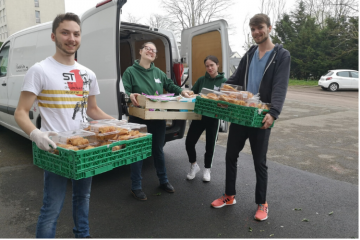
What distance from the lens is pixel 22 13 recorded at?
5259 centimetres

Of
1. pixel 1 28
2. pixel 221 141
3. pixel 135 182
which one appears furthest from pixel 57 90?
pixel 1 28

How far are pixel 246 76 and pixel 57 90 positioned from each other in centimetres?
207

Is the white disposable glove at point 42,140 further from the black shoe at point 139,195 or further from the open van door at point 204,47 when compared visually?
the open van door at point 204,47

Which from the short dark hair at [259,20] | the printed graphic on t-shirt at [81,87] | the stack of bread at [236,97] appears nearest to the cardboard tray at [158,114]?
the stack of bread at [236,97]

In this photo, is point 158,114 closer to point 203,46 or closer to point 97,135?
point 97,135

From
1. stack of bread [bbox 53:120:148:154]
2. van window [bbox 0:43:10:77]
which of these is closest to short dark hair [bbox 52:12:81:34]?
stack of bread [bbox 53:120:148:154]

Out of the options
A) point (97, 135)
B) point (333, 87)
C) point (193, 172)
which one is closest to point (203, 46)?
point (193, 172)

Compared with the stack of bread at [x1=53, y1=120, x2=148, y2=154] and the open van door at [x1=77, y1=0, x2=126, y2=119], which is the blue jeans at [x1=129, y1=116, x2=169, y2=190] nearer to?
the open van door at [x1=77, y1=0, x2=126, y2=119]

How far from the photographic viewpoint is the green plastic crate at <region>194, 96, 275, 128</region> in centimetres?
279

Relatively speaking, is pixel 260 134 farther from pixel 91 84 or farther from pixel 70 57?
pixel 70 57

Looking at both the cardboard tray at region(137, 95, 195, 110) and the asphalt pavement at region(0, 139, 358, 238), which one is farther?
the cardboard tray at region(137, 95, 195, 110)

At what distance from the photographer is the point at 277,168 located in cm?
488

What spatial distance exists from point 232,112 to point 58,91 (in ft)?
5.47

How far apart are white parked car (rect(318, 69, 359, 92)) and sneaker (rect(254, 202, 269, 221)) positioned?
20.0 metres
